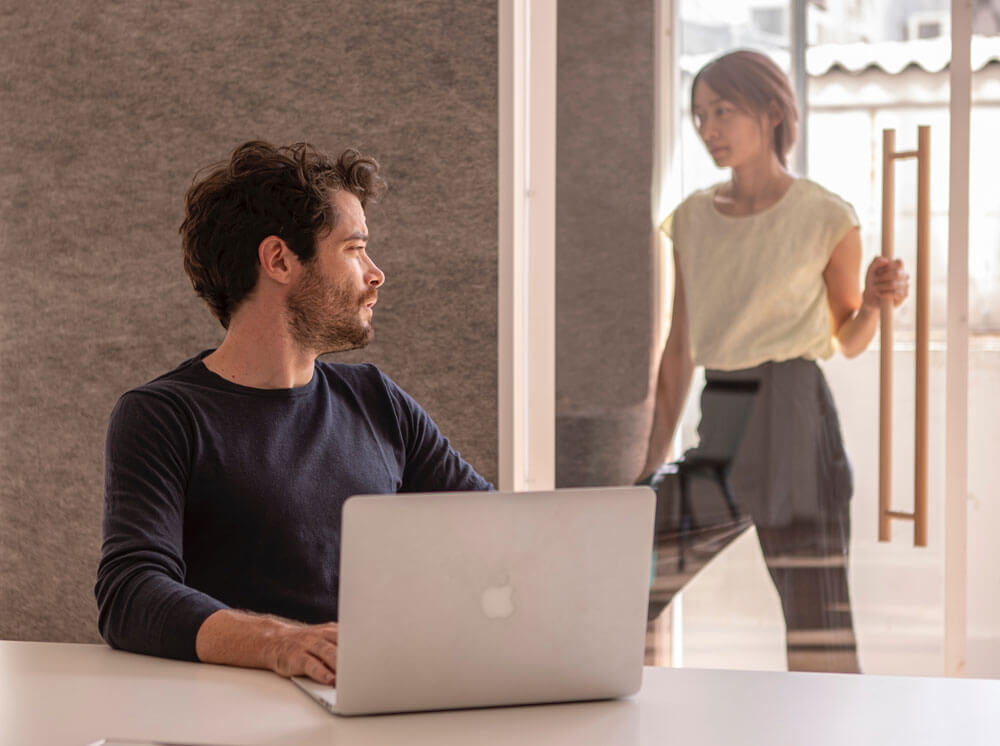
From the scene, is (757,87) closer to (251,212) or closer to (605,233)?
(605,233)

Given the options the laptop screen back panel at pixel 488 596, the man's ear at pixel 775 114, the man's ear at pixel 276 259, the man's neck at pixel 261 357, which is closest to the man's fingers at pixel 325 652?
the laptop screen back panel at pixel 488 596

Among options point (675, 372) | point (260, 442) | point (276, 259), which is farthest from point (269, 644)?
point (675, 372)

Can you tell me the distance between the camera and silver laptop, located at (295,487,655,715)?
1.01 meters

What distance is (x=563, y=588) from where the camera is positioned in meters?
1.05

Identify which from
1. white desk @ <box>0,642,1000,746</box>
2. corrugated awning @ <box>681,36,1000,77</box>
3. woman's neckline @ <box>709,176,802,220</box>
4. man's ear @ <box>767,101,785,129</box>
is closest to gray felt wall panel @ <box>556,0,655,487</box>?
woman's neckline @ <box>709,176,802,220</box>

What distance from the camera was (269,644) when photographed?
1193 mm

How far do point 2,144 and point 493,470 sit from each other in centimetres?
144

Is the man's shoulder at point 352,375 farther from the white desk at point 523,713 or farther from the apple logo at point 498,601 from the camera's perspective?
the apple logo at point 498,601

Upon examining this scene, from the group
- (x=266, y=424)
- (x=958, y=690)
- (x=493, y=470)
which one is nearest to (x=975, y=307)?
(x=493, y=470)

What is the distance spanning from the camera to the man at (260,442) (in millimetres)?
1302

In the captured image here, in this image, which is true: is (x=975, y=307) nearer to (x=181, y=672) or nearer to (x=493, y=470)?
(x=493, y=470)

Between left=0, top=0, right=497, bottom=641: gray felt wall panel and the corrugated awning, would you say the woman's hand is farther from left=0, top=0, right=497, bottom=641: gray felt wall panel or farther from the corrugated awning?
left=0, top=0, right=497, bottom=641: gray felt wall panel

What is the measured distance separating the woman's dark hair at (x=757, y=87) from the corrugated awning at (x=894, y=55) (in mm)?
73

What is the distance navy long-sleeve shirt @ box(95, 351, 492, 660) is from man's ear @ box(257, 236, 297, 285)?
0.52 feet
